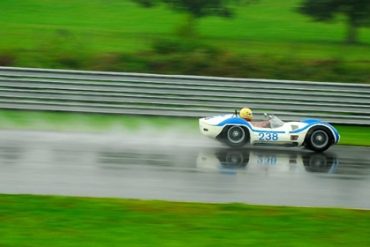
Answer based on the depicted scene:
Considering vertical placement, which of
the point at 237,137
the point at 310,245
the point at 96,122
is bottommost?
the point at 310,245

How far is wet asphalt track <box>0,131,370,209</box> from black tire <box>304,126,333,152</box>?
9.1 inches

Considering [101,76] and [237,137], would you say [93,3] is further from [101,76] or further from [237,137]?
[237,137]

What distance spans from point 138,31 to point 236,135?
14634 millimetres

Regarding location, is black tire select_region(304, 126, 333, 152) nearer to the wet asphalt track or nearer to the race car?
the race car

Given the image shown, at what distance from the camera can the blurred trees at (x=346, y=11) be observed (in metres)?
25.9

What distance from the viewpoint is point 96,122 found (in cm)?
1719

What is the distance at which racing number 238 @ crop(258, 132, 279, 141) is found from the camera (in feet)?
48.0

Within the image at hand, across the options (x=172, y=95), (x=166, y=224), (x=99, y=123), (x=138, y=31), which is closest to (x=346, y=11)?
(x=138, y=31)

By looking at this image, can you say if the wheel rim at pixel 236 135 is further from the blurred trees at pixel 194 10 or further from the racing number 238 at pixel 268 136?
the blurred trees at pixel 194 10

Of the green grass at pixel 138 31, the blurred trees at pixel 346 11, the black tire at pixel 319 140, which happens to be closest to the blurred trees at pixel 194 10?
the green grass at pixel 138 31

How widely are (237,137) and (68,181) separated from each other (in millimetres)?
5146

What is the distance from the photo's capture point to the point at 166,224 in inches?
314

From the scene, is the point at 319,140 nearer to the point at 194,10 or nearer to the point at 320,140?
the point at 320,140

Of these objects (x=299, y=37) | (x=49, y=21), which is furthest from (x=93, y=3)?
(x=299, y=37)
